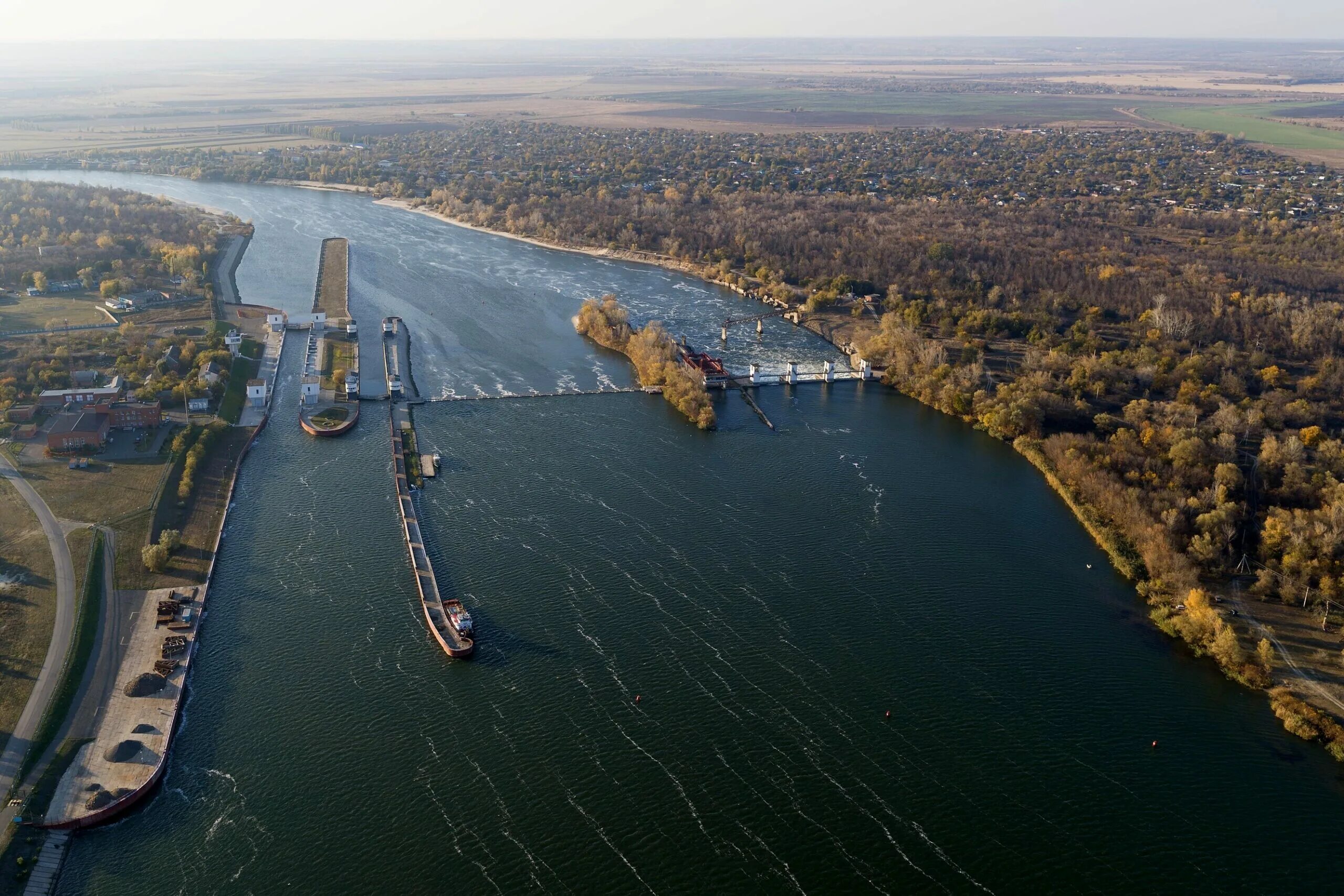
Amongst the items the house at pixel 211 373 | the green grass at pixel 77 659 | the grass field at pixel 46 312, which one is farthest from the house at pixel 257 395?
the grass field at pixel 46 312

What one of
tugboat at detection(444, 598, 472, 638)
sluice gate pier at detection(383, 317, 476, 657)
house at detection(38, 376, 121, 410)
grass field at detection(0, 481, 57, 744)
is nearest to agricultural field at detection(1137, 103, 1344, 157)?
sluice gate pier at detection(383, 317, 476, 657)

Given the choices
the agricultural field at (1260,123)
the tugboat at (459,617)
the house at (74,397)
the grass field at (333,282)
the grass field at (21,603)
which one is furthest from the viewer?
the agricultural field at (1260,123)

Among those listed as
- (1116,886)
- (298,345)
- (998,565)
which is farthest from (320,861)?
(298,345)

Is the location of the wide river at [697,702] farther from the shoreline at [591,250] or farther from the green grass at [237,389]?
the shoreline at [591,250]

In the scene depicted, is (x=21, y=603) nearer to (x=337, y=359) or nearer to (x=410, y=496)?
(x=410, y=496)

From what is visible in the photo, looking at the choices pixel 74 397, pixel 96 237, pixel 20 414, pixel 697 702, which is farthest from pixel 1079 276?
pixel 96 237

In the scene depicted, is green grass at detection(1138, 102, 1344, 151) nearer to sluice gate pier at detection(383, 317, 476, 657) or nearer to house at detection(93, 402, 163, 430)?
sluice gate pier at detection(383, 317, 476, 657)
